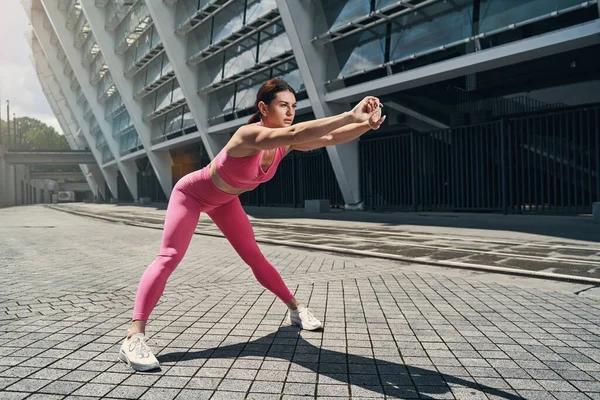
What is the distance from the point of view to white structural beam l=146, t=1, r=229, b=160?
28344mm

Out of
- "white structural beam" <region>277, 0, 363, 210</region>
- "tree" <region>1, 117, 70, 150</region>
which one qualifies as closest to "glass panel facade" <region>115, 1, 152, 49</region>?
"white structural beam" <region>277, 0, 363, 210</region>

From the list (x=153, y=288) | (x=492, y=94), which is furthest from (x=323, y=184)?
(x=153, y=288)

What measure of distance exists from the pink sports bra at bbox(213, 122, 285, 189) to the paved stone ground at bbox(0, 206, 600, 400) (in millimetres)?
1163

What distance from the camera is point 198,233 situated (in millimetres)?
13172

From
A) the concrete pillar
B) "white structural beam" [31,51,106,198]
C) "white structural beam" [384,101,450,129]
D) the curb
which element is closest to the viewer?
the curb

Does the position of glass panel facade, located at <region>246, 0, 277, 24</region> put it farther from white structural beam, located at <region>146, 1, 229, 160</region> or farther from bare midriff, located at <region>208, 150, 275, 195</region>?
bare midriff, located at <region>208, 150, 275, 195</region>

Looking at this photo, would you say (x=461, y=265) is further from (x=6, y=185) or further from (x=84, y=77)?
(x=6, y=185)

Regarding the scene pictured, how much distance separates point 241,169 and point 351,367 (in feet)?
4.64

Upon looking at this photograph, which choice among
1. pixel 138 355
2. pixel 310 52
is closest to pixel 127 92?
pixel 310 52

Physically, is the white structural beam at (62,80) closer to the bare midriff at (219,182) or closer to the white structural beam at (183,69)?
the white structural beam at (183,69)

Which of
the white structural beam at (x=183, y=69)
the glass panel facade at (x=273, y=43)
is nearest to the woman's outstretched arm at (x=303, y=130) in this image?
the glass panel facade at (x=273, y=43)

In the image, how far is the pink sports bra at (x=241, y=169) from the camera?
116 inches

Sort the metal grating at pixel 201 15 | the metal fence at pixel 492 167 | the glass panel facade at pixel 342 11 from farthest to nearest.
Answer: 1. the metal grating at pixel 201 15
2. the glass panel facade at pixel 342 11
3. the metal fence at pixel 492 167

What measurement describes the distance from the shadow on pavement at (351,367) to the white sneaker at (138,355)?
18 centimetres
